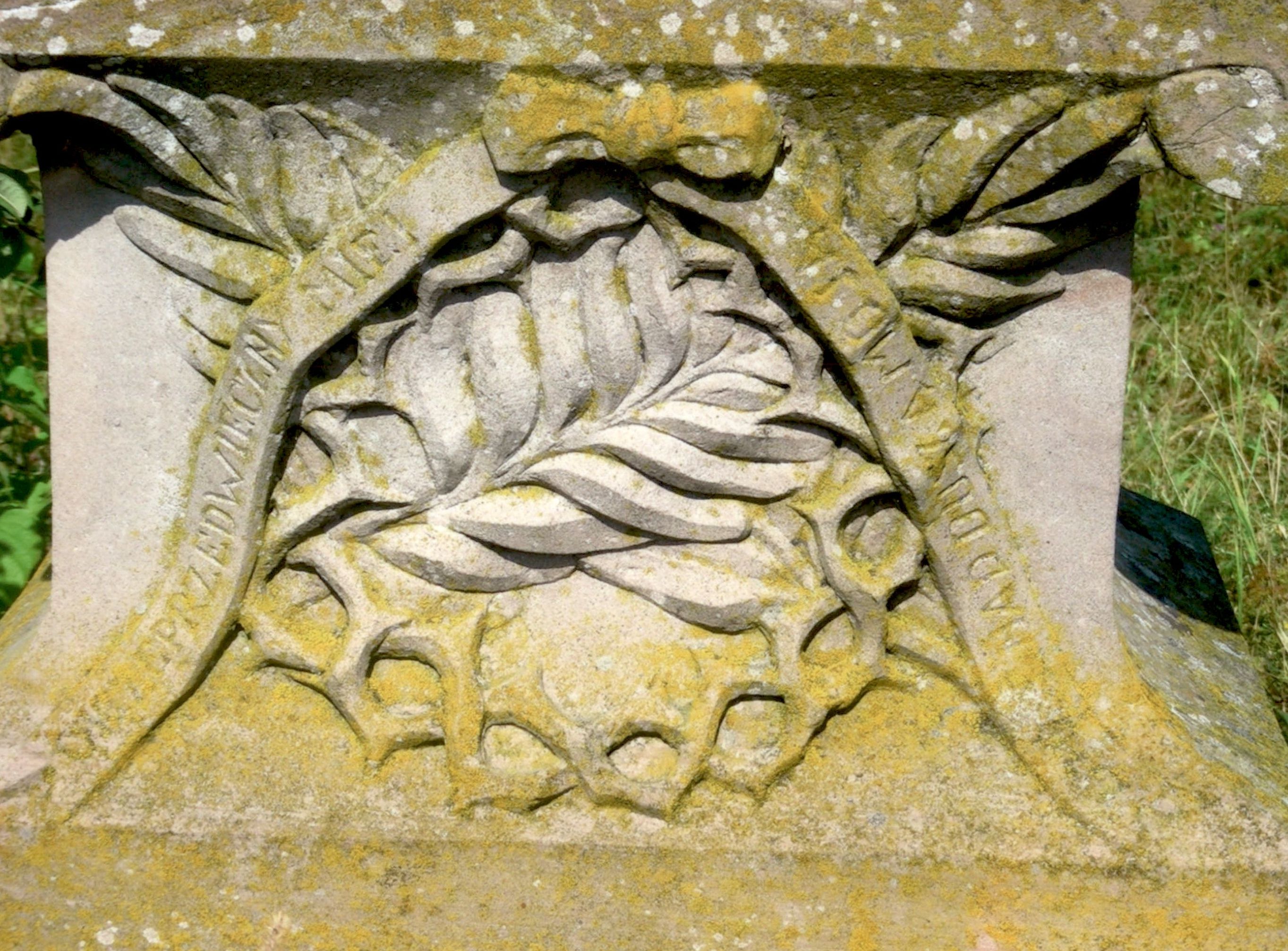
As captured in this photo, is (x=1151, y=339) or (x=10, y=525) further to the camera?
(x=1151, y=339)

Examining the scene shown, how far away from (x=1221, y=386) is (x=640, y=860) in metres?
3.12

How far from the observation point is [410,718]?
2.45m

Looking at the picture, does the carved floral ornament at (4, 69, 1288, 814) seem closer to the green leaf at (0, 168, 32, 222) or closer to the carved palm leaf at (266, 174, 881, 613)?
the carved palm leaf at (266, 174, 881, 613)

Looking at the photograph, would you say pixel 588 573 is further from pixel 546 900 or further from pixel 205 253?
pixel 205 253

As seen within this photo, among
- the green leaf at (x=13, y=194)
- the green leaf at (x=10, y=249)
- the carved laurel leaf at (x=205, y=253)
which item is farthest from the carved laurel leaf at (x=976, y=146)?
the green leaf at (x=10, y=249)

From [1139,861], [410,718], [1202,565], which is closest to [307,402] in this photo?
[410,718]

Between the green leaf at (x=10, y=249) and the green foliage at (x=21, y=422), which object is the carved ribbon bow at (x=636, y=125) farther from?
the green leaf at (x=10, y=249)

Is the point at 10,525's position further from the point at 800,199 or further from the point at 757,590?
the point at 800,199

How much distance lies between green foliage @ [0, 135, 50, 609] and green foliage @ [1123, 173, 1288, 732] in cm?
282

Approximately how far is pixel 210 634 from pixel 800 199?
3.94 ft

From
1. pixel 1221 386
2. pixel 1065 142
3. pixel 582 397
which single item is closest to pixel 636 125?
pixel 582 397

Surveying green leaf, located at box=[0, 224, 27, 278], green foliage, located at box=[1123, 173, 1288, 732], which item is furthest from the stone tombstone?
green foliage, located at box=[1123, 173, 1288, 732]

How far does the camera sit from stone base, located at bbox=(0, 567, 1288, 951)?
2379mm

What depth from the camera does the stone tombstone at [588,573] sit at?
2.18m
